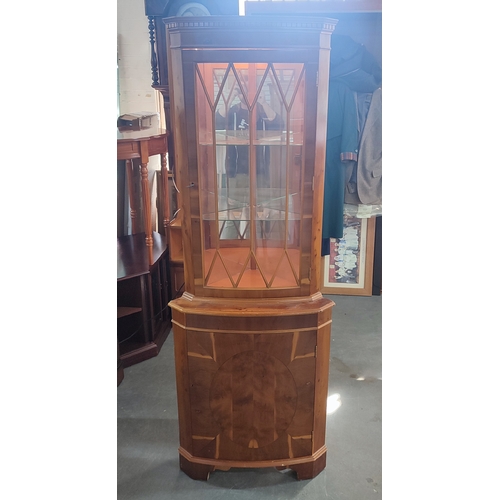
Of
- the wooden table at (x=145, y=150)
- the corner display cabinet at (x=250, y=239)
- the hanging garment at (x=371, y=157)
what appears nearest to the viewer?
the corner display cabinet at (x=250, y=239)

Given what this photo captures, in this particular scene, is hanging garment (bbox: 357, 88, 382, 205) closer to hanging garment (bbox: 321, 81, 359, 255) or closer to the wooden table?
hanging garment (bbox: 321, 81, 359, 255)

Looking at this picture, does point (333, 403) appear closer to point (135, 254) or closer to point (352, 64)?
point (135, 254)

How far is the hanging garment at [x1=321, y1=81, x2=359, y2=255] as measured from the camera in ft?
9.56

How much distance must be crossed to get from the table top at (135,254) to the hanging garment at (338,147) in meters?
1.17

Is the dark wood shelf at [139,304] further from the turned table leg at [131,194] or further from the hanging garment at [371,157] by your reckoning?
the hanging garment at [371,157]

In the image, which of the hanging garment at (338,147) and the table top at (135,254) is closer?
the table top at (135,254)

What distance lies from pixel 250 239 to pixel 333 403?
109 centimetres

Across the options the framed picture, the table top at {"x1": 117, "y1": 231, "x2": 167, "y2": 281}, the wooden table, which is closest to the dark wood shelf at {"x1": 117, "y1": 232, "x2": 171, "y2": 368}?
the table top at {"x1": 117, "y1": 231, "x2": 167, "y2": 281}

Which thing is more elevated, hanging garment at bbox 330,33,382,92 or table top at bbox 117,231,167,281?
hanging garment at bbox 330,33,382,92

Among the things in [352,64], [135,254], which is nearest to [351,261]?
[352,64]

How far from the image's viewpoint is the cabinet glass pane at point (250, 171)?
141 centimetres

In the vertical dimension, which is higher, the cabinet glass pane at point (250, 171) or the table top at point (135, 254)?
the cabinet glass pane at point (250, 171)

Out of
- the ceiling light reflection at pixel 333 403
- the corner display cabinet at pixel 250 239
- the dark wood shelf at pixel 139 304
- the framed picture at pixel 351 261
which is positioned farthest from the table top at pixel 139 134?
the ceiling light reflection at pixel 333 403

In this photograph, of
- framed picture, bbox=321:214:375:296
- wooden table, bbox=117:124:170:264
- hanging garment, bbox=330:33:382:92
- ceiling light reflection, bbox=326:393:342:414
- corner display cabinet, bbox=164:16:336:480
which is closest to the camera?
corner display cabinet, bbox=164:16:336:480
